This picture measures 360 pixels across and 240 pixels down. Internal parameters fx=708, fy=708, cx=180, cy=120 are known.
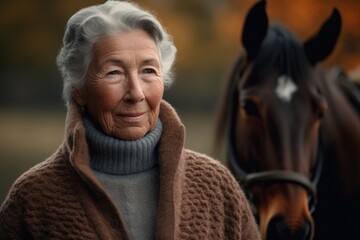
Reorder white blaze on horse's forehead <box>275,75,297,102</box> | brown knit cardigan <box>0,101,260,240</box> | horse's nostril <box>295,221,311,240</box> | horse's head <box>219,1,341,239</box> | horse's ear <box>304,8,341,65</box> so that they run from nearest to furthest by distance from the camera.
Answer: brown knit cardigan <box>0,101,260,240</box> → horse's nostril <box>295,221,311,240</box> → horse's head <box>219,1,341,239</box> → white blaze on horse's forehead <box>275,75,297,102</box> → horse's ear <box>304,8,341,65</box>

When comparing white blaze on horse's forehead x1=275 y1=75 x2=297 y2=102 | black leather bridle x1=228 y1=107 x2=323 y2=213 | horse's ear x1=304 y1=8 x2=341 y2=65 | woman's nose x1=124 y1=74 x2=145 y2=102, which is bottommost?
black leather bridle x1=228 y1=107 x2=323 y2=213

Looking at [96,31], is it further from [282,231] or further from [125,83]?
[282,231]

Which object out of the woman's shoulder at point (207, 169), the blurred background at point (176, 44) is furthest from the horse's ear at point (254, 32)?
the blurred background at point (176, 44)

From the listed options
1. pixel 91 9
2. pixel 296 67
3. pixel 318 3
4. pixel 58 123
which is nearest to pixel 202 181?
pixel 91 9

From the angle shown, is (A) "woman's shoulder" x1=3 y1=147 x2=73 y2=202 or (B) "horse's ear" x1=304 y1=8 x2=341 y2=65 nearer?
(A) "woman's shoulder" x1=3 y1=147 x2=73 y2=202

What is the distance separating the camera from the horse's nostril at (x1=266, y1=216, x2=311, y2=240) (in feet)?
11.4

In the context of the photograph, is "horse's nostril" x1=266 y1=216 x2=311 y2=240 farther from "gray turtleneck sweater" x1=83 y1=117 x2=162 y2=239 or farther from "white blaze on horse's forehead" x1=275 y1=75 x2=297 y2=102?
"gray turtleneck sweater" x1=83 y1=117 x2=162 y2=239

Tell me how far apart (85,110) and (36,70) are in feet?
66.3

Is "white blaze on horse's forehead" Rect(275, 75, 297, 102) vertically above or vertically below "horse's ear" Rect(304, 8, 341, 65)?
below

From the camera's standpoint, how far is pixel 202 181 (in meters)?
2.45

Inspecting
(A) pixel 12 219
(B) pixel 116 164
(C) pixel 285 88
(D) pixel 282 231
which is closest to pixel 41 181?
(A) pixel 12 219

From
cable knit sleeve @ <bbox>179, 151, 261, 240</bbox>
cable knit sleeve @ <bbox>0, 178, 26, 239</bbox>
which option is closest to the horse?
cable knit sleeve @ <bbox>179, 151, 261, 240</bbox>

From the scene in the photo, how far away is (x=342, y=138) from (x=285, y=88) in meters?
0.78

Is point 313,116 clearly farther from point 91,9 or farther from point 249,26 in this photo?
point 91,9
